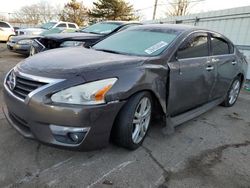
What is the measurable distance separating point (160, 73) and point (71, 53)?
113 centimetres

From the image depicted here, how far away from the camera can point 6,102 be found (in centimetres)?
262

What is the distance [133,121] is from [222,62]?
2.35 metres

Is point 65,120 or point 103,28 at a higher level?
point 103,28

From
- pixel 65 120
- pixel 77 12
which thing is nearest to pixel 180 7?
pixel 77 12

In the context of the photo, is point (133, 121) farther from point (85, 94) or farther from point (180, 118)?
point (180, 118)

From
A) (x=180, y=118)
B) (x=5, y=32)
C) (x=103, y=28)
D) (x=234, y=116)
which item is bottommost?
(x=234, y=116)

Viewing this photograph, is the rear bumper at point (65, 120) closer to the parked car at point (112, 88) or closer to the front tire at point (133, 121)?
the parked car at point (112, 88)

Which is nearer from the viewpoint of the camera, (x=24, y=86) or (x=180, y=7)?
(x=24, y=86)

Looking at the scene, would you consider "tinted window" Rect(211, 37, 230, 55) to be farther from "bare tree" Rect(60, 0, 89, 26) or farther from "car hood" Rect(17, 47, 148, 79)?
"bare tree" Rect(60, 0, 89, 26)

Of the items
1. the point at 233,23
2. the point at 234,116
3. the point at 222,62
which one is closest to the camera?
the point at 222,62

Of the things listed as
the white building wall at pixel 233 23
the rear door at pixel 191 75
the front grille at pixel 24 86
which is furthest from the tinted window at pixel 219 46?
the white building wall at pixel 233 23

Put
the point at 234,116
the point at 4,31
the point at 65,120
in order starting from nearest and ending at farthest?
the point at 65,120, the point at 234,116, the point at 4,31

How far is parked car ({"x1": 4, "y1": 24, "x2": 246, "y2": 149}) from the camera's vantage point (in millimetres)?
2207

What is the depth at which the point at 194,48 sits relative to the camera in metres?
3.54
